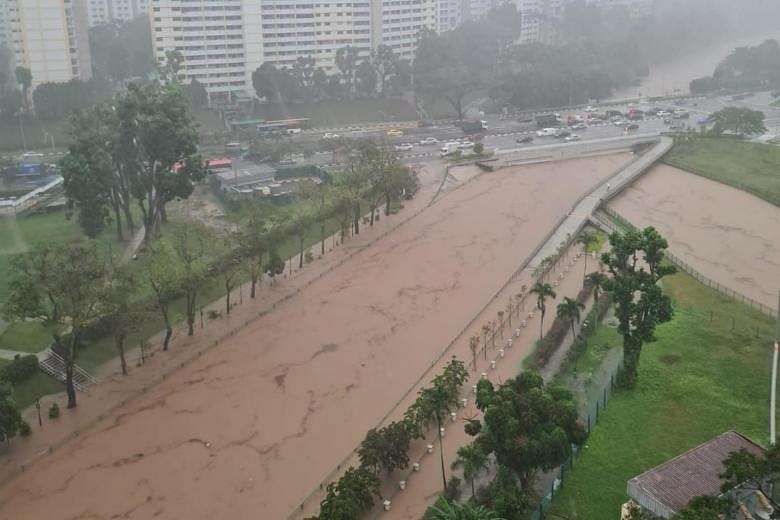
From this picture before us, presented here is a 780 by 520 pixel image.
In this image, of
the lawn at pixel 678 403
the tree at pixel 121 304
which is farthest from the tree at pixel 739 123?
the tree at pixel 121 304

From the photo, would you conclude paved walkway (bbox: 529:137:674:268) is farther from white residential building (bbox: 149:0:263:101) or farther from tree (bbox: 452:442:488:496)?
white residential building (bbox: 149:0:263:101)

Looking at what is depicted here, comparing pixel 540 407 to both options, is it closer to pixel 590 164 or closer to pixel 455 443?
pixel 455 443

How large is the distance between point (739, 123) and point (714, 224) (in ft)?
50.1

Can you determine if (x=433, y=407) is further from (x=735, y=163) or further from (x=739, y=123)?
(x=739, y=123)

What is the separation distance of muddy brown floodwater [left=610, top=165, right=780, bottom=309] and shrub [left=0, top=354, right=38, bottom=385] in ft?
69.8

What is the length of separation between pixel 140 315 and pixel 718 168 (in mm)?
31240

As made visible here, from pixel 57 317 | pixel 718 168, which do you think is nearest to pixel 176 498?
pixel 57 317

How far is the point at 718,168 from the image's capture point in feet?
132

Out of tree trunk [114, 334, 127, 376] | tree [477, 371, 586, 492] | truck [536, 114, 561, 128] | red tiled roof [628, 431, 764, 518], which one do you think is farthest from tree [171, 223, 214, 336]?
truck [536, 114, 561, 128]

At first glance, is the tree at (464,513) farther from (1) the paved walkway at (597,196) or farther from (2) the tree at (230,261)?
(1) the paved walkway at (597,196)

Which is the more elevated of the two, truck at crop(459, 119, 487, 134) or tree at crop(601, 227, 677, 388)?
truck at crop(459, 119, 487, 134)

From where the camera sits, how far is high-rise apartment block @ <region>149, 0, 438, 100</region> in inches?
2226

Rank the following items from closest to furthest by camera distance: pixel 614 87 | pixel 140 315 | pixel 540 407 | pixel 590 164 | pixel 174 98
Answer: pixel 540 407
pixel 140 315
pixel 174 98
pixel 590 164
pixel 614 87

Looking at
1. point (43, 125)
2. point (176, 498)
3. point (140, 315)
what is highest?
point (43, 125)
